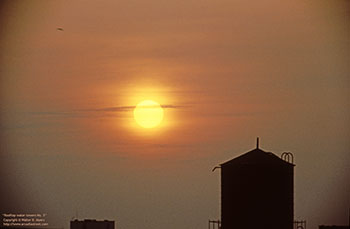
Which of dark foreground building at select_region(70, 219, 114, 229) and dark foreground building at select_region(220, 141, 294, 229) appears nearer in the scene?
dark foreground building at select_region(220, 141, 294, 229)

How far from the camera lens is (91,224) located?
136m

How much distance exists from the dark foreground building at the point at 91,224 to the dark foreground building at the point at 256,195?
167 ft

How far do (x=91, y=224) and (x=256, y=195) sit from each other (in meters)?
52.9

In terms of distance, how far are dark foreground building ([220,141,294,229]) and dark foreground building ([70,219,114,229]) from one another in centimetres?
5084

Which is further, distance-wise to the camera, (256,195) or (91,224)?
(91,224)

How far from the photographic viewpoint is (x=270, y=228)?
8500 cm

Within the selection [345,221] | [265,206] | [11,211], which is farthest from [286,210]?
[11,211]

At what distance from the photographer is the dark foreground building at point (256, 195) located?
8500cm

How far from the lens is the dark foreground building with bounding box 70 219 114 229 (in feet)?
444

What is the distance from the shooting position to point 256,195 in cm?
8506

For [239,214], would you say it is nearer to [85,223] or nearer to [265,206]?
[265,206]

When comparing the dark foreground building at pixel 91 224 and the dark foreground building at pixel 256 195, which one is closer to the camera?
the dark foreground building at pixel 256 195

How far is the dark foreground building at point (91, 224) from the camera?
135250mm

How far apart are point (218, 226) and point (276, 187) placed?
663 cm
